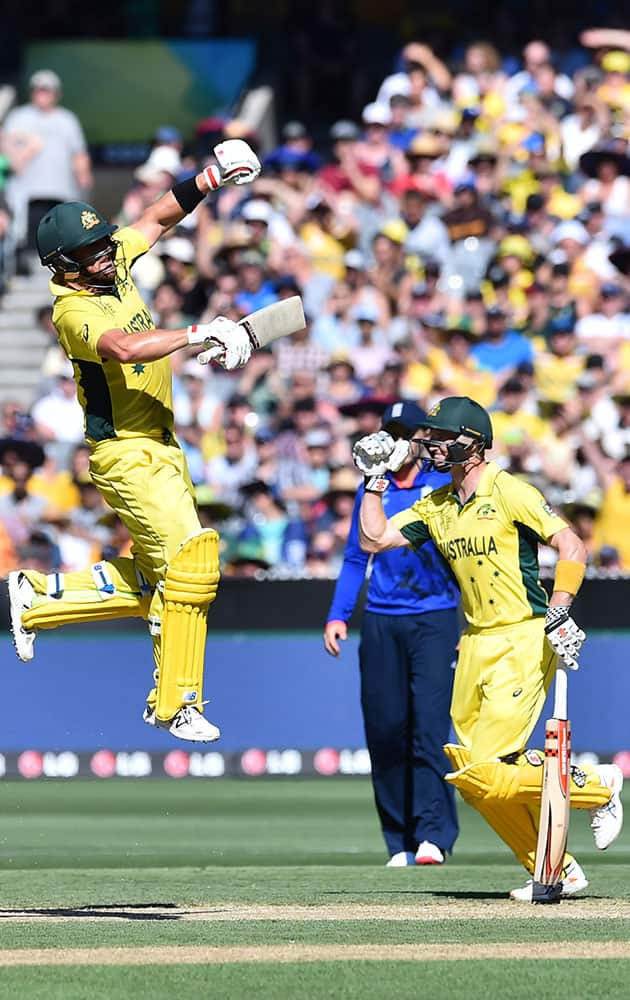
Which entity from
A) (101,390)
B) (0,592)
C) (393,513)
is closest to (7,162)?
(0,592)

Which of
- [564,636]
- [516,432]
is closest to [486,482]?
[564,636]

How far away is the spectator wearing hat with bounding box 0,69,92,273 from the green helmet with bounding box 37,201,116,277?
1152 centimetres

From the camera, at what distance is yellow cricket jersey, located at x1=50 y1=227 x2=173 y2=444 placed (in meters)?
9.81

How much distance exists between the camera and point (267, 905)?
33.1 feet

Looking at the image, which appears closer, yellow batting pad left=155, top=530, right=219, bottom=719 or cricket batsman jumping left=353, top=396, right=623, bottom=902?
yellow batting pad left=155, top=530, right=219, bottom=719

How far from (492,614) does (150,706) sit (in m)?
1.64

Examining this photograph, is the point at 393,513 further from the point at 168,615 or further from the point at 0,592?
the point at 0,592

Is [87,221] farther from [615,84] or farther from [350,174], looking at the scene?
[615,84]

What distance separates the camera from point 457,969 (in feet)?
25.6

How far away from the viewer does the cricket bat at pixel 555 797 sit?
9.95 m

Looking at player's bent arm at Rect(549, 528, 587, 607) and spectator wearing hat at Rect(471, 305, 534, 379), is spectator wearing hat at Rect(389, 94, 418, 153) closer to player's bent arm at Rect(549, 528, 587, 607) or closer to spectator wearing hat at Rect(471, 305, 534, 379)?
spectator wearing hat at Rect(471, 305, 534, 379)

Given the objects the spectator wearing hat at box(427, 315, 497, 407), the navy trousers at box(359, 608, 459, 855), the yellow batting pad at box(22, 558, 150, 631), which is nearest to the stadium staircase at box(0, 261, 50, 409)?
the spectator wearing hat at box(427, 315, 497, 407)

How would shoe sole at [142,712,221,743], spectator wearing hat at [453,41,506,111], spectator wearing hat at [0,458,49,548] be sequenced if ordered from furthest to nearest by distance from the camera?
spectator wearing hat at [453,41,506,111], spectator wearing hat at [0,458,49,548], shoe sole at [142,712,221,743]

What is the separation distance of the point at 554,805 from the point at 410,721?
7.89ft
